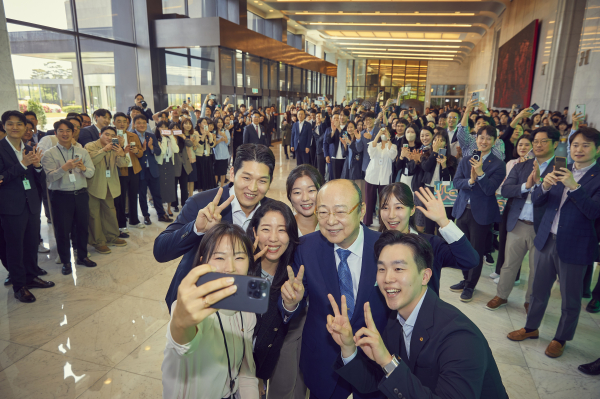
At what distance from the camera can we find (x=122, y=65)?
11.3 meters

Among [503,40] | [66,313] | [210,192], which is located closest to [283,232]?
[210,192]

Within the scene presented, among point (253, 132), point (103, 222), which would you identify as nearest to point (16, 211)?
point (103, 222)

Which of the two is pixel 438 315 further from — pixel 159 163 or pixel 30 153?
pixel 159 163

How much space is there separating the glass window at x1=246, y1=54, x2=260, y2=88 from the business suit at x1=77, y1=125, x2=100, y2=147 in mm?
9875

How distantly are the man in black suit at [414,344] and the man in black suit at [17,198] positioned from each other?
154 inches

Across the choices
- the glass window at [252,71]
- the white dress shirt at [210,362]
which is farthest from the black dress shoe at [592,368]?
the glass window at [252,71]

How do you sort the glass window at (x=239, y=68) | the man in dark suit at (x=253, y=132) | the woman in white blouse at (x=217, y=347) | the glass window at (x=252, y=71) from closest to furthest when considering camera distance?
the woman in white blouse at (x=217, y=347) < the man in dark suit at (x=253, y=132) < the glass window at (x=239, y=68) < the glass window at (x=252, y=71)

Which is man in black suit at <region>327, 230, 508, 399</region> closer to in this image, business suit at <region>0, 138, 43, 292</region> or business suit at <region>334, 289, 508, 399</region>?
business suit at <region>334, 289, 508, 399</region>

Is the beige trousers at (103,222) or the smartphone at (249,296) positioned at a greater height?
the smartphone at (249,296)

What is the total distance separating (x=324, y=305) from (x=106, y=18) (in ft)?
37.9

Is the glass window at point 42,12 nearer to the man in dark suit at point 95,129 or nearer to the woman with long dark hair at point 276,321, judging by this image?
the man in dark suit at point 95,129

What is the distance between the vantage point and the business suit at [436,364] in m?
1.29

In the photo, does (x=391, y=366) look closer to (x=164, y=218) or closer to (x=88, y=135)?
(x=88, y=135)

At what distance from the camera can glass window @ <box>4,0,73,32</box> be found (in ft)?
24.3
